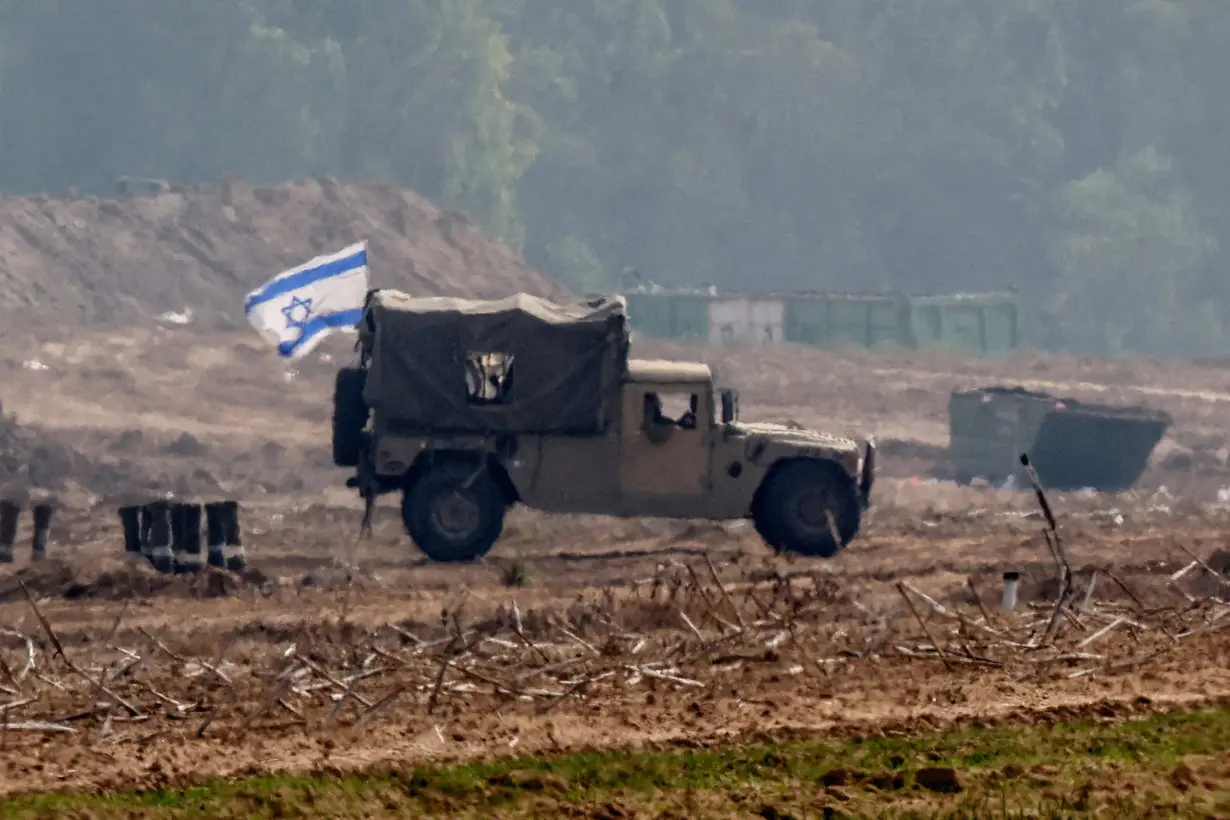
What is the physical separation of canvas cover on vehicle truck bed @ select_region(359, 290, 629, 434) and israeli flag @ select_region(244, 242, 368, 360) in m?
3.67

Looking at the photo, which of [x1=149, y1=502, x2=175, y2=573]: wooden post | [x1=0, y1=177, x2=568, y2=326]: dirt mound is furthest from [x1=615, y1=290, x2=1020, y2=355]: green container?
[x1=149, y1=502, x2=175, y2=573]: wooden post

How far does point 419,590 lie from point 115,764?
10475mm

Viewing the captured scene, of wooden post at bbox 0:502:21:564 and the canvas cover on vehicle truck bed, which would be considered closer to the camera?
the canvas cover on vehicle truck bed

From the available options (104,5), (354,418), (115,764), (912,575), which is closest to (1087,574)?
(912,575)

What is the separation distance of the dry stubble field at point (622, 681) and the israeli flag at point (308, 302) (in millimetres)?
2252

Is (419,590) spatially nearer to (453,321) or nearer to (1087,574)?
(453,321)

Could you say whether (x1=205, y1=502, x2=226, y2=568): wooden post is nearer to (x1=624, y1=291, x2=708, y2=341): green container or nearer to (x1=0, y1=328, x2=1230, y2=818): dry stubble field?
(x1=0, y1=328, x2=1230, y2=818): dry stubble field

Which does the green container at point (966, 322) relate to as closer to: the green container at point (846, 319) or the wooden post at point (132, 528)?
the green container at point (846, 319)

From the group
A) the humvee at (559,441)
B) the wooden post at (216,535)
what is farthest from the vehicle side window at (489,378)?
the wooden post at (216,535)

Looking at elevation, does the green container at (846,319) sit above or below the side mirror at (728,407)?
above

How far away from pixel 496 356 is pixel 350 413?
4.86ft

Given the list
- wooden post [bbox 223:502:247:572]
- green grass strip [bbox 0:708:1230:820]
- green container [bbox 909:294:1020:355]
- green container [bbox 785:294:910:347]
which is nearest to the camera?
green grass strip [bbox 0:708:1230:820]

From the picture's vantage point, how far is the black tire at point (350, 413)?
22.0 meters

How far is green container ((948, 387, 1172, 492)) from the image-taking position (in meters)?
33.5
